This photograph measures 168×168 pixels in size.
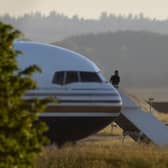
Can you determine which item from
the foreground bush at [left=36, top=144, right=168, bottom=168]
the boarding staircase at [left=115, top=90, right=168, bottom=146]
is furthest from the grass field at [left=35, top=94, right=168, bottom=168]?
the boarding staircase at [left=115, top=90, right=168, bottom=146]

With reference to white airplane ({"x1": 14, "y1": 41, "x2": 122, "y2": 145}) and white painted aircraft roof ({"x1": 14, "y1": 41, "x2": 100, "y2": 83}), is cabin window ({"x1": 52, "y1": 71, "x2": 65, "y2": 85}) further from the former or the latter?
white painted aircraft roof ({"x1": 14, "y1": 41, "x2": 100, "y2": 83})

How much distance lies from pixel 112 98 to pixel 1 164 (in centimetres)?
1590

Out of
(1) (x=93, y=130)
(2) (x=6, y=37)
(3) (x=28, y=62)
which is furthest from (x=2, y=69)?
(1) (x=93, y=130)

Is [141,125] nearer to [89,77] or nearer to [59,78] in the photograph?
[89,77]

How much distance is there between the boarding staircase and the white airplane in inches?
144

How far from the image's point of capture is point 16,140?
31.0 feet

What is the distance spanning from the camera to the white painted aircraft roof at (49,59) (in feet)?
80.7

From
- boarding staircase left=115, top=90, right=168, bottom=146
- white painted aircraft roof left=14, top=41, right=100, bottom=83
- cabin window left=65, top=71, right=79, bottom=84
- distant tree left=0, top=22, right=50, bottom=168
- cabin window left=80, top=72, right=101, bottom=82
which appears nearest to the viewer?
distant tree left=0, top=22, right=50, bottom=168

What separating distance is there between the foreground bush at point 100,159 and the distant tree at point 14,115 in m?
10.1

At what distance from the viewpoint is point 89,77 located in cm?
2566

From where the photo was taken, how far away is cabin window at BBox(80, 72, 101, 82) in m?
25.5

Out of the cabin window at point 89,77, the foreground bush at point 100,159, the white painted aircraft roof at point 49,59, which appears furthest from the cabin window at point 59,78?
the foreground bush at point 100,159

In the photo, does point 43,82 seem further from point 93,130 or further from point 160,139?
point 160,139

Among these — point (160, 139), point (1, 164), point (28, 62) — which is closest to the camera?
point (1, 164)
